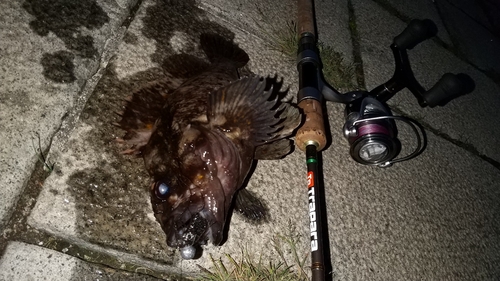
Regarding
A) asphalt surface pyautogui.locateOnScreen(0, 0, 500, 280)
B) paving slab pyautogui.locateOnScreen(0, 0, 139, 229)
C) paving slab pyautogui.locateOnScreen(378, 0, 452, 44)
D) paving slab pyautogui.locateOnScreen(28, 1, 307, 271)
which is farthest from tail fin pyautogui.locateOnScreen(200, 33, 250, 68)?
paving slab pyautogui.locateOnScreen(378, 0, 452, 44)

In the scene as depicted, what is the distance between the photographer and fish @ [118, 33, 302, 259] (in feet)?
5.90

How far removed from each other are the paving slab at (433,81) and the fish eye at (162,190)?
8.78ft

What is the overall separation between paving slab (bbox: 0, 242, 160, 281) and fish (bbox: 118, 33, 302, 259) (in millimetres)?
453

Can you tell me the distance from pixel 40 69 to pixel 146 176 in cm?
97

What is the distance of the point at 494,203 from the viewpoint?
12.6ft

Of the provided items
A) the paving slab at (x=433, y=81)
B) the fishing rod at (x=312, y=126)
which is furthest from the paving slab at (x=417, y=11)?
the fishing rod at (x=312, y=126)

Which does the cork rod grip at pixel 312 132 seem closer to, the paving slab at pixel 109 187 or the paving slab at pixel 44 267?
the paving slab at pixel 109 187

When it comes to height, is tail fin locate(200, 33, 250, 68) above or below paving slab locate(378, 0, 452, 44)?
above

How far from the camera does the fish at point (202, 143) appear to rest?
5.90 ft

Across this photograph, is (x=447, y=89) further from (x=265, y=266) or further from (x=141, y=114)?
(x=141, y=114)

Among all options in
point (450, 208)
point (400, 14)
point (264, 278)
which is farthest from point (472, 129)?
point (264, 278)

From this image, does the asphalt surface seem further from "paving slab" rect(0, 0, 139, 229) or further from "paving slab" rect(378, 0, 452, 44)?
"paving slab" rect(378, 0, 452, 44)

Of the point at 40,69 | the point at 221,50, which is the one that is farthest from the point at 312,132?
the point at 40,69

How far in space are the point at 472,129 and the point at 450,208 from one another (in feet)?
4.50
